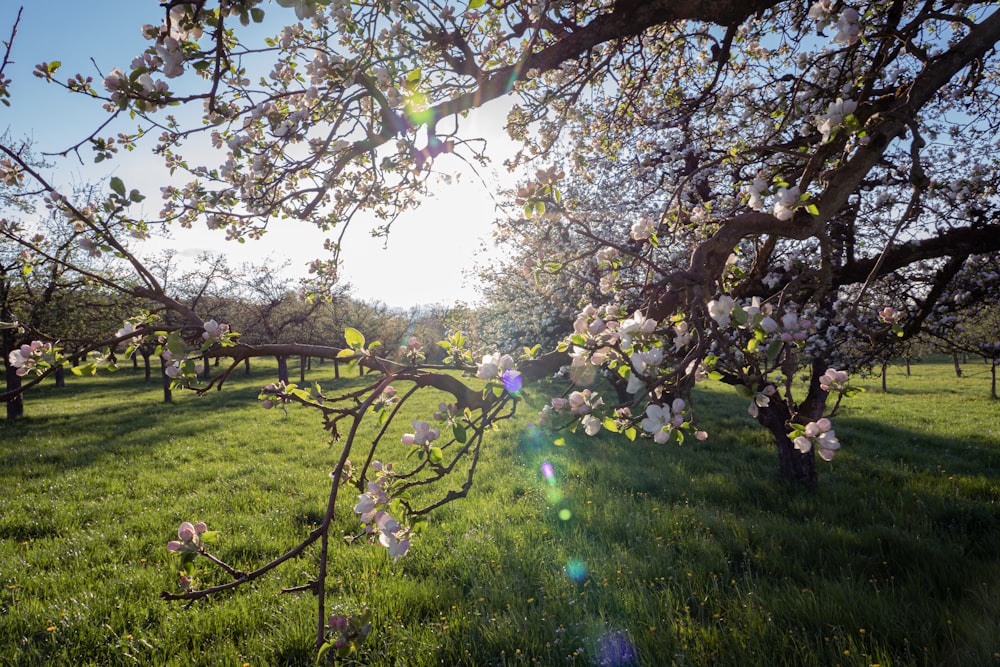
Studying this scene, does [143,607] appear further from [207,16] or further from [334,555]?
[207,16]

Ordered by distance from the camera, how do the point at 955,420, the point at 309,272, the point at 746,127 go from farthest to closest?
1. the point at 955,420
2. the point at 746,127
3. the point at 309,272

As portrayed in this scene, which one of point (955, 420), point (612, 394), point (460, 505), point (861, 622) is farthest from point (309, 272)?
point (955, 420)

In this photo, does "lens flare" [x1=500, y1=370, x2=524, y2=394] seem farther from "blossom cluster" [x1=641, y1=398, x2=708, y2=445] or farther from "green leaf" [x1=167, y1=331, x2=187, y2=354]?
"green leaf" [x1=167, y1=331, x2=187, y2=354]

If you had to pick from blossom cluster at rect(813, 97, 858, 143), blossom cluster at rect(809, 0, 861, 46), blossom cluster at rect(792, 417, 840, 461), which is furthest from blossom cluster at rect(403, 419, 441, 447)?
blossom cluster at rect(809, 0, 861, 46)

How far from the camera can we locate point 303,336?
27.4 meters

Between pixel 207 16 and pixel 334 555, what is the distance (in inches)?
217

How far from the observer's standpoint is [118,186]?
197 cm

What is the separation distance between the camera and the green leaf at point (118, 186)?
193 centimetres

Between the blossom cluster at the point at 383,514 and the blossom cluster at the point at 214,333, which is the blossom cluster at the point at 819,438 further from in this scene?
the blossom cluster at the point at 214,333

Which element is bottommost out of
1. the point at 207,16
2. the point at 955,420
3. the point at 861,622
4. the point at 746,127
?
the point at 955,420

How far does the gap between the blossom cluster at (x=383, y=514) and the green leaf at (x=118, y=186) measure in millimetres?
1611

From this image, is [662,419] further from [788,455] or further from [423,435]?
[788,455]

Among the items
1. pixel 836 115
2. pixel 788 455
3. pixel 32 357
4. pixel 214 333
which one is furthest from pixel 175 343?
pixel 788 455

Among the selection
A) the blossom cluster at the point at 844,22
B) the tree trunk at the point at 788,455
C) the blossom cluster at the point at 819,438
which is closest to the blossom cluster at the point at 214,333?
the blossom cluster at the point at 819,438
